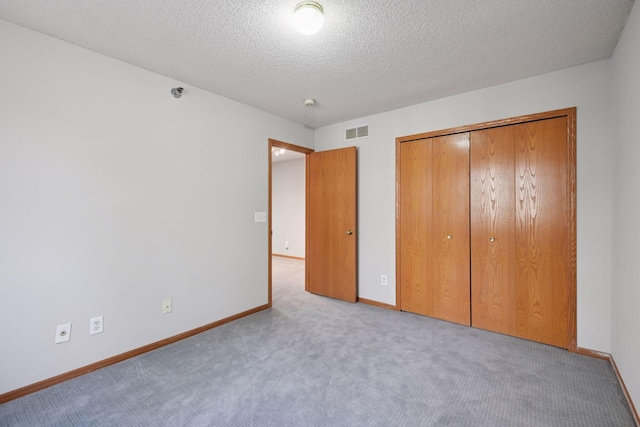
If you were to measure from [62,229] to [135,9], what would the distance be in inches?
62.4

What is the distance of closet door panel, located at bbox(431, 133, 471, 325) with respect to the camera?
297cm

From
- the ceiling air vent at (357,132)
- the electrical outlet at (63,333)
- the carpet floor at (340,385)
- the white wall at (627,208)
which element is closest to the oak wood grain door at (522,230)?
the carpet floor at (340,385)

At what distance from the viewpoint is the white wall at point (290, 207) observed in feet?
22.7

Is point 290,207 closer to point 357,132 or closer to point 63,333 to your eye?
point 357,132

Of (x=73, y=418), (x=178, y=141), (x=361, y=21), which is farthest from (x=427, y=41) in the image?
(x=73, y=418)

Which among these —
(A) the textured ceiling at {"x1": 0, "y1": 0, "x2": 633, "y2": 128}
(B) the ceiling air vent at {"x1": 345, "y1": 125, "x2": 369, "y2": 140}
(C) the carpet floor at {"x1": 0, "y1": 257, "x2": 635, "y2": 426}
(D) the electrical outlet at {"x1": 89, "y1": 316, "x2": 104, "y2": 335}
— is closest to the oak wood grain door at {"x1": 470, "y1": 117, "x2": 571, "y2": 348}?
(C) the carpet floor at {"x1": 0, "y1": 257, "x2": 635, "y2": 426}

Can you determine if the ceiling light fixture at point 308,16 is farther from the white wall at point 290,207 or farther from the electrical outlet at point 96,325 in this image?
the white wall at point 290,207

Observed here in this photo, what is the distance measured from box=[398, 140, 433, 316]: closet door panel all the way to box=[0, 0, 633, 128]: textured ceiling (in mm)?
812

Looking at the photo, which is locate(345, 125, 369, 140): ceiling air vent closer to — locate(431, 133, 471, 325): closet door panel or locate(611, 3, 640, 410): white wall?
locate(431, 133, 471, 325): closet door panel

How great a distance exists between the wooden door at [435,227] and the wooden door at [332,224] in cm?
66

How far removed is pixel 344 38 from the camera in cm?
200

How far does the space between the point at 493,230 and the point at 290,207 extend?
5.07 metres

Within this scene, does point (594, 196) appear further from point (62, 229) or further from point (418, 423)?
point (62, 229)

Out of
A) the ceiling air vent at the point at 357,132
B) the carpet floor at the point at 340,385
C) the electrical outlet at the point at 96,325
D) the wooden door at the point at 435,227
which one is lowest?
the carpet floor at the point at 340,385
